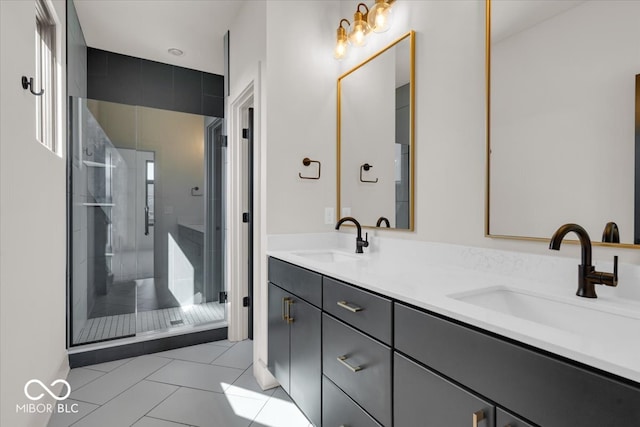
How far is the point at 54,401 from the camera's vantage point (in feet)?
6.08

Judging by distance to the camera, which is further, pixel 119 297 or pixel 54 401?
pixel 119 297

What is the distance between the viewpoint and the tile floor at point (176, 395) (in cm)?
175

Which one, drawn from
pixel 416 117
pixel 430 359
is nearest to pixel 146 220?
pixel 416 117

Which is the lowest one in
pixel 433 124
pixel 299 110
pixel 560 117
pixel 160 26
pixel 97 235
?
pixel 97 235

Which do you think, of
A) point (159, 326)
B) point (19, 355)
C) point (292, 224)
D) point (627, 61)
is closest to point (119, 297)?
point (159, 326)

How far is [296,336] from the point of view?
165 centimetres

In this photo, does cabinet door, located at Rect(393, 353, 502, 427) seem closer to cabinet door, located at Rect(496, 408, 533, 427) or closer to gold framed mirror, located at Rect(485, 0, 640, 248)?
cabinet door, located at Rect(496, 408, 533, 427)

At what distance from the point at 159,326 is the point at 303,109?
221 cm

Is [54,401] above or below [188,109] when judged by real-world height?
below

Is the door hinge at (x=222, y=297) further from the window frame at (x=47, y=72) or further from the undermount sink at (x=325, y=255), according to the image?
the window frame at (x=47, y=72)

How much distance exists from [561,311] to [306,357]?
1.06m

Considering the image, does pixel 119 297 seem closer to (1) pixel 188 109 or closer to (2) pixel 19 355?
(2) pixel 19 355

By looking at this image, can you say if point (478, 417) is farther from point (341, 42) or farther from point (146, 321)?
point (146, 321)

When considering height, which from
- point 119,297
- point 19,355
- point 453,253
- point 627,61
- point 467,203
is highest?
point 627,61
